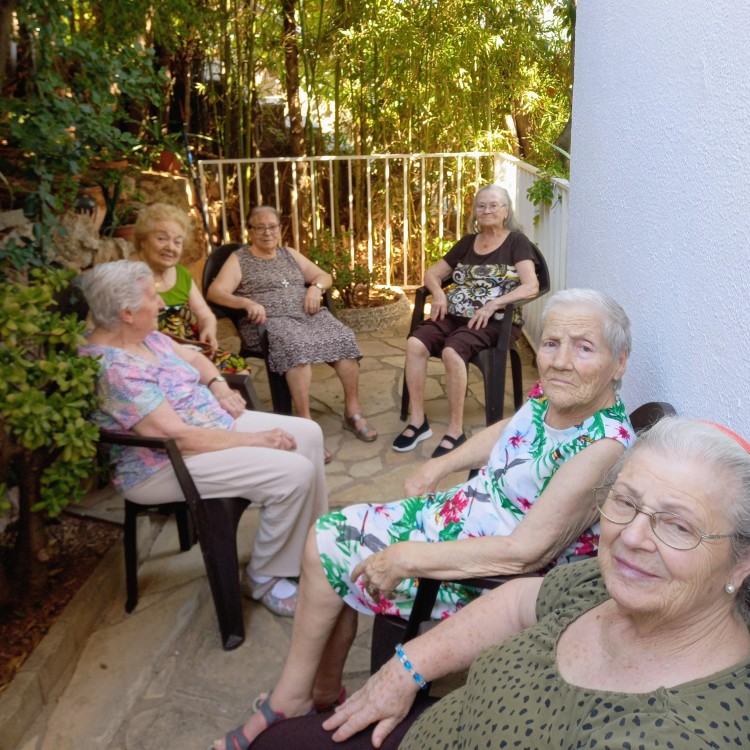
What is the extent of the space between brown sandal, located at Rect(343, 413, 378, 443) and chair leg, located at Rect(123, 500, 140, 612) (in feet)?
5.12

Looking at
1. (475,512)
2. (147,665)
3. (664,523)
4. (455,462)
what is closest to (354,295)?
(455,462)

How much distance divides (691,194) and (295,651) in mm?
1350

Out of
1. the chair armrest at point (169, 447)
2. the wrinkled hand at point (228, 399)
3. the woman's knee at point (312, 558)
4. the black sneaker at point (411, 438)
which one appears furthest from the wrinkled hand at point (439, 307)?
the woman's knee at point (312, 558)

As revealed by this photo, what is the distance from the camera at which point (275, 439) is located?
2.71 metres

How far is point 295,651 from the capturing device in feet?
6.26

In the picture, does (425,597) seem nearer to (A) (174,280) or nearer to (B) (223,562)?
(B) (223,562)

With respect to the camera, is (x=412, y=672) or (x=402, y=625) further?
(x=402, y=625)

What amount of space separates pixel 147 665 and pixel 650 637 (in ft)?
5.47

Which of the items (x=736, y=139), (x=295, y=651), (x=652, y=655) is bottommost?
(x=295, y=651)

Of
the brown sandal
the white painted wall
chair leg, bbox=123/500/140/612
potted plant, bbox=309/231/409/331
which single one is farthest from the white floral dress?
potted plant, bbox=309/231/409/331

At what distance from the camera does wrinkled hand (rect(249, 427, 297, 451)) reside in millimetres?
2668

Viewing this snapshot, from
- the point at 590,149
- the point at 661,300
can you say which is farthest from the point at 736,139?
the point at 590,149

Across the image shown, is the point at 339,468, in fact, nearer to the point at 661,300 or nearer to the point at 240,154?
the point at 661,300

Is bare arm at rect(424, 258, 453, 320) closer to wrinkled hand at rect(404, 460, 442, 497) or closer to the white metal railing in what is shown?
wrinkled hand at rect(404, 460, 442, 497)
